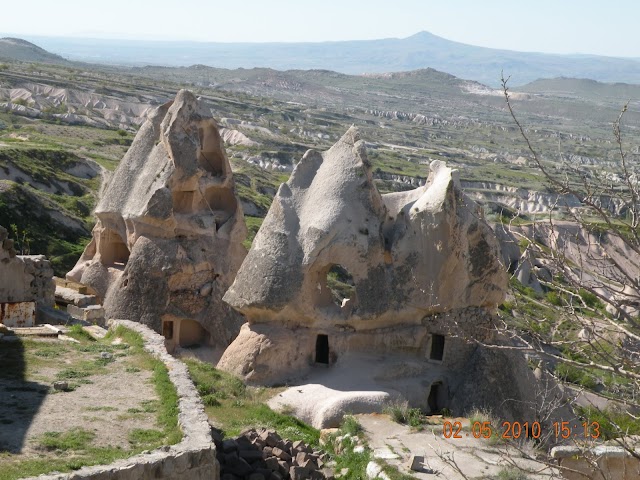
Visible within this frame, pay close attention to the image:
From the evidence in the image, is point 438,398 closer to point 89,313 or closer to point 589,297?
point 589,297

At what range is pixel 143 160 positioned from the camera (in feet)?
73.9

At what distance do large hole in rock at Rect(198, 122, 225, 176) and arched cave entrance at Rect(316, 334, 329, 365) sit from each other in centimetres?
637

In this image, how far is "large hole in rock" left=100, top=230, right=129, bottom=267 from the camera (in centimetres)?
2306

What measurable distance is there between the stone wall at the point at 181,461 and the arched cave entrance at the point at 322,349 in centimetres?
611

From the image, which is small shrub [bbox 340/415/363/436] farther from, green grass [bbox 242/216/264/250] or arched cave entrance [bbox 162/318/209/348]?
green grass [bbox 242/216/264/250]

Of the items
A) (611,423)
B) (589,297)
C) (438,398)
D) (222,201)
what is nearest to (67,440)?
(611,423)

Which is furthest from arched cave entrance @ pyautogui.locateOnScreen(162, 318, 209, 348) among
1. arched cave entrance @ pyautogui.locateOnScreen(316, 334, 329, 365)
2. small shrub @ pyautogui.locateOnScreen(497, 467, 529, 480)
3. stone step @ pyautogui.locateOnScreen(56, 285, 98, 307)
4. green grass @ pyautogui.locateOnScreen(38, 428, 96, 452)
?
green grass @ pyautogui.locateOnScreen(38, 428, 96, 452)

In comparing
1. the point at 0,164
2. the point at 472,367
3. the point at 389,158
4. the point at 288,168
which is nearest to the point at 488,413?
the point at 472,367

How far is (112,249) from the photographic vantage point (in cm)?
2339

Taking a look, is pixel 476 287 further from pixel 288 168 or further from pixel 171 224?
pixel 288 168

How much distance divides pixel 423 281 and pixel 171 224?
256 inches

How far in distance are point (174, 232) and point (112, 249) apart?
2477 millimetres

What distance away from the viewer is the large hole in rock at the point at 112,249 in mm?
23062
